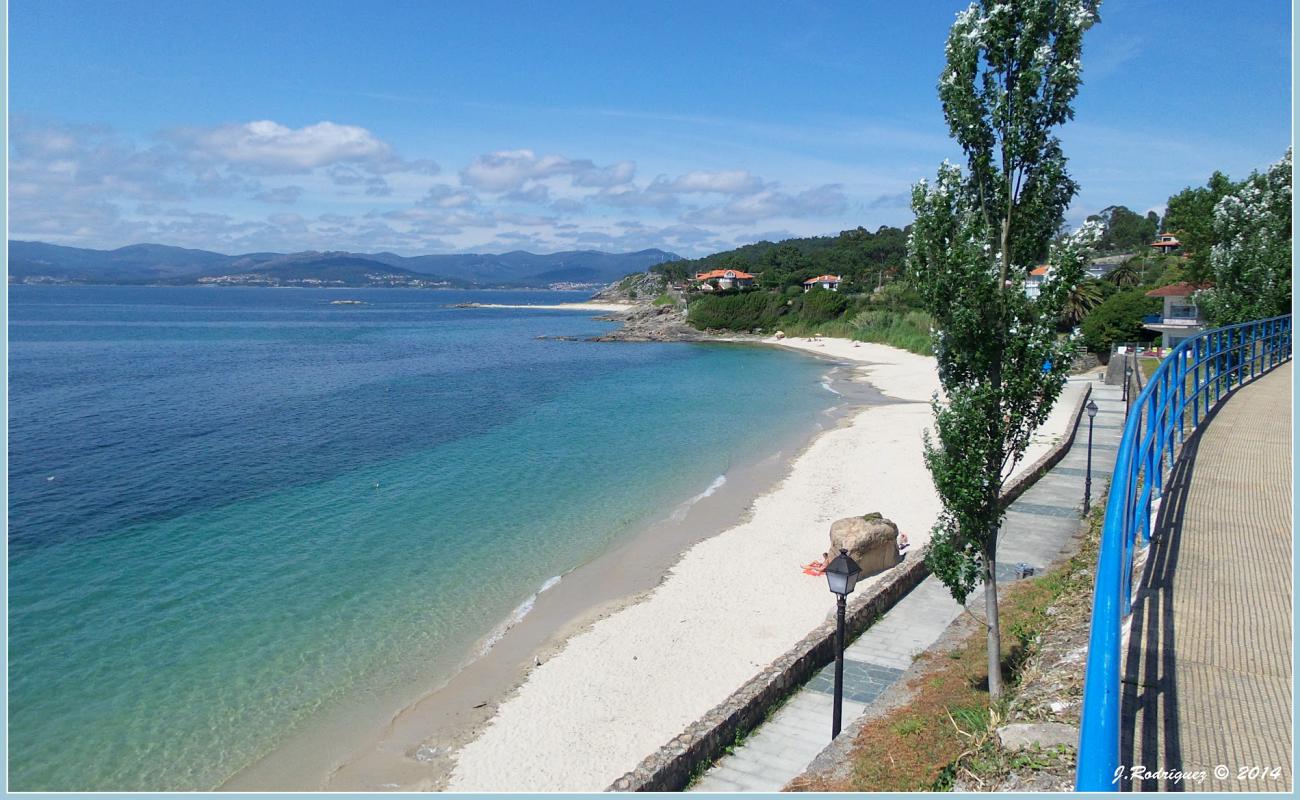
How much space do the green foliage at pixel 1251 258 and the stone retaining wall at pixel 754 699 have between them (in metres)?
11.4

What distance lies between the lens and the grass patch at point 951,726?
692 cm

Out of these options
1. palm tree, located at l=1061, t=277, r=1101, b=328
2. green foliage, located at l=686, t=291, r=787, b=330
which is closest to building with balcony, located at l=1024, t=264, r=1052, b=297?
palm tree, located at l=1061, t=277, r=1101, b=328

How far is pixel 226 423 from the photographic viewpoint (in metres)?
39.3

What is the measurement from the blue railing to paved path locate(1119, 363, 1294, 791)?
0.26 meters

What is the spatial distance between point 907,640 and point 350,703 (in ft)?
30.7

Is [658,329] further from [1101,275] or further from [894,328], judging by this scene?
[1101,275]

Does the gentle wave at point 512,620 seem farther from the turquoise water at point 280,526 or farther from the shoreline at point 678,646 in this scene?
the shoreline at point 678,646

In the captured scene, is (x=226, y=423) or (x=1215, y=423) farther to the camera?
(x=226, y=423)

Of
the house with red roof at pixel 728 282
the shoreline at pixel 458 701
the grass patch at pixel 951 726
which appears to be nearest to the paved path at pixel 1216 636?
the grass patch at pixel 951 726

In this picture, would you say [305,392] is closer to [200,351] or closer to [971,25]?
[200,351]

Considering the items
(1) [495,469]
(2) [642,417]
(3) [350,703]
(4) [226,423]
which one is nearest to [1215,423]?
(3) [350,703]

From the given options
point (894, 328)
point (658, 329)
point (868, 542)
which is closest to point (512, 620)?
point (868, 542)
